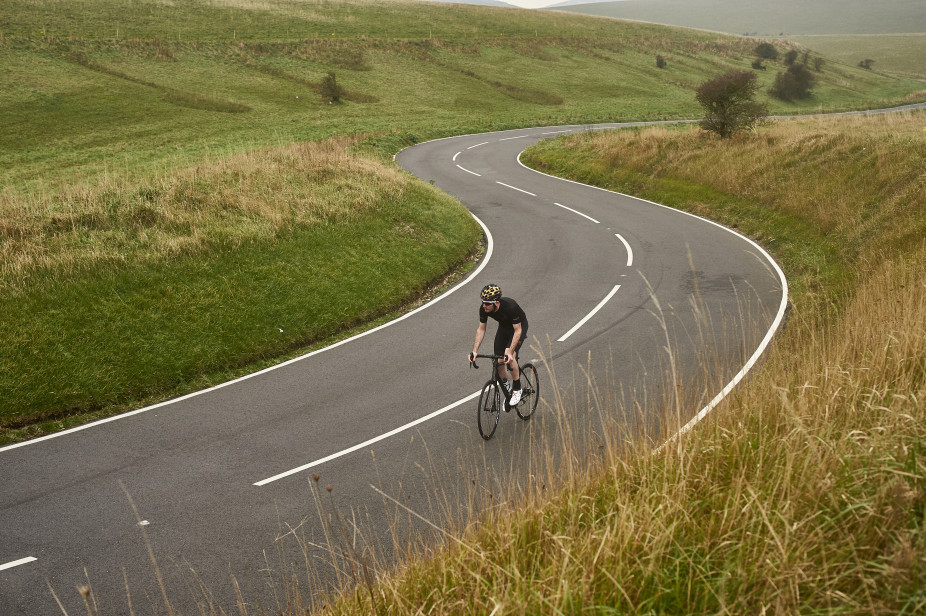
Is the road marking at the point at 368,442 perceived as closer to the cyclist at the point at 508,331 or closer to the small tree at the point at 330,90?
the cyclist at the point at 508,331

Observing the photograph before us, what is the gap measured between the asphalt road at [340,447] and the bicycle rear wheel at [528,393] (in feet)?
0.61

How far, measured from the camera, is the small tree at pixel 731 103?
2939cm

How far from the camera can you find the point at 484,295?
9180 mm

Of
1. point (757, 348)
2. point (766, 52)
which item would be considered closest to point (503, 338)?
point (757, 348)

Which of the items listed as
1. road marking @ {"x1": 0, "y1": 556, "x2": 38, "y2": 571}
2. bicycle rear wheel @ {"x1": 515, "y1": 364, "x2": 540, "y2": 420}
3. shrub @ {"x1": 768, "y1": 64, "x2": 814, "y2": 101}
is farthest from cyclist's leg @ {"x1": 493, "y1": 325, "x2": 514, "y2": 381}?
shrub @ {"x1": 768, "y1": 64, "x2": 814, "y2": 101}

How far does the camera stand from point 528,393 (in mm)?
10070

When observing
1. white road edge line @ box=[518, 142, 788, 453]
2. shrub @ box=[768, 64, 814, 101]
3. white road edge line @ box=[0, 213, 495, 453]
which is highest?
shrub @ box=[768, 64, 814, 101]

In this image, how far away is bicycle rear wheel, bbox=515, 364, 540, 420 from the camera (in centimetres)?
1004

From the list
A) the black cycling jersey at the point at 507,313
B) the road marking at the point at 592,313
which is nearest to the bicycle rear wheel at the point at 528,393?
the black cycling jersey at the point at 507,313

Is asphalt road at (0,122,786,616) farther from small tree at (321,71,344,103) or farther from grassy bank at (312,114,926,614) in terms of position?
small tree at (321,71,344,103)

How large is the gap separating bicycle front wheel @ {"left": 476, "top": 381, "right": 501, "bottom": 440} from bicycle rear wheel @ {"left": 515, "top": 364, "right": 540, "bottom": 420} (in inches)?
20.7

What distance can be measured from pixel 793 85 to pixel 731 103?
48.5 m

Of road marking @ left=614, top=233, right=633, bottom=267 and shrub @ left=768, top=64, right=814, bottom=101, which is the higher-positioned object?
shrub @ left=768, top=64, right=814, bottom=101

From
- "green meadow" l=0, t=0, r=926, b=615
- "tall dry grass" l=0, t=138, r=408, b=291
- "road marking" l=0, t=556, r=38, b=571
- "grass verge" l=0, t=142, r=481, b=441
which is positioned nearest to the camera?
"green meadow" l=0, t=0, r=926, b=615
